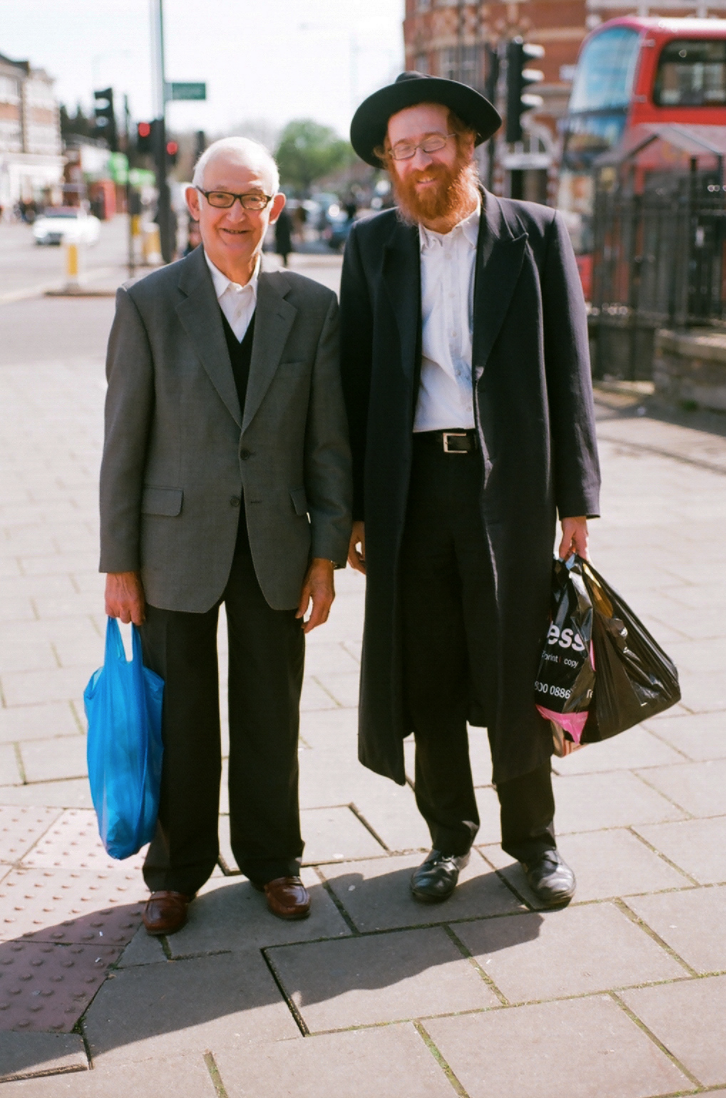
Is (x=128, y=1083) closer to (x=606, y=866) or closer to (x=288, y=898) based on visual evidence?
(x=288, y=898)

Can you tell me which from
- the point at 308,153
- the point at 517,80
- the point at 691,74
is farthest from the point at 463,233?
the point at 308,153

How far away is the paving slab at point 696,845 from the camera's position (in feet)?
11.2

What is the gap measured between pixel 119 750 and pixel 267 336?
3.42 feet

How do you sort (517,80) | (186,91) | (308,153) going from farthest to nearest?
(308,153) < (186,91) < (517,80)

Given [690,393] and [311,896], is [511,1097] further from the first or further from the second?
[690,393]

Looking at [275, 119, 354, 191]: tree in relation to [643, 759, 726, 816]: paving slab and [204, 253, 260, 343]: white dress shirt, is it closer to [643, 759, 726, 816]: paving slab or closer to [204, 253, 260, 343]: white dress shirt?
[643, 759, 726, 816]: paving slab

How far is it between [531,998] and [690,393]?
9294 mm

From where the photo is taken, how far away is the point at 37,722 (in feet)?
14.8

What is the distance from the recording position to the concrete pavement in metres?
2.60

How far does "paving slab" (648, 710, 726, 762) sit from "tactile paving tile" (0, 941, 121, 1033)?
206 cm

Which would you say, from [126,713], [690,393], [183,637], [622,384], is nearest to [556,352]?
A: [183,637]

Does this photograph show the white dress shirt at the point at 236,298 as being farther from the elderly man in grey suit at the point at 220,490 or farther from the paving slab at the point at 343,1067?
the paving slab at the point at 343,1067

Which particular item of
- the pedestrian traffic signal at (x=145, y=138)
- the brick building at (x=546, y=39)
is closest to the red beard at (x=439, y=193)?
the pedestrian traffic signal at (x=145, y=138)

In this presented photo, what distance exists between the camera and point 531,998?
2840mm
